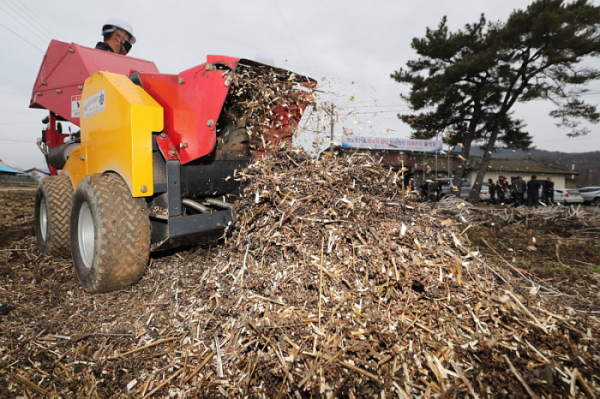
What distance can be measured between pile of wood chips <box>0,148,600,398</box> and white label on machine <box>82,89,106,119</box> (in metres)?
1.57

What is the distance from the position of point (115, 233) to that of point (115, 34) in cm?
345

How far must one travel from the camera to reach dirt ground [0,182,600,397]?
70.9 inches

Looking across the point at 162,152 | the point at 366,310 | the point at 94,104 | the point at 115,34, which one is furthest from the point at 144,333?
the point at 115,34

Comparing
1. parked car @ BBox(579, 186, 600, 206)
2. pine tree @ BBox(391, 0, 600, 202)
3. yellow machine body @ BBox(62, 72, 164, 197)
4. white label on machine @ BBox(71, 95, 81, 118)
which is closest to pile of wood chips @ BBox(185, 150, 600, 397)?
yellow machine body @ BBox(62, 72, 164, 197)

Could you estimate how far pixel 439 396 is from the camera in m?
1.64

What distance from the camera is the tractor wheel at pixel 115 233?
2654mm

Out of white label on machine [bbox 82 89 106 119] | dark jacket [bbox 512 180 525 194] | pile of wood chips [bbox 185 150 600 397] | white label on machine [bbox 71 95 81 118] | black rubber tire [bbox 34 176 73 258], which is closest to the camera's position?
pile of wood chips [bbox 185 150 600 397]

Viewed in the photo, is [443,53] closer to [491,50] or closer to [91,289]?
[491,50]

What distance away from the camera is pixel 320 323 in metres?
1.99

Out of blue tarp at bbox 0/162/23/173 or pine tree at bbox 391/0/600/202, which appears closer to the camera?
pine tree at bbox 391/0/600/202

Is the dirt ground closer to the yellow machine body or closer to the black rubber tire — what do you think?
the black rubber tire

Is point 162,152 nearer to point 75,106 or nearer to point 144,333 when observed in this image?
point 144,333

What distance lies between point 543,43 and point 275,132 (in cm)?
1874

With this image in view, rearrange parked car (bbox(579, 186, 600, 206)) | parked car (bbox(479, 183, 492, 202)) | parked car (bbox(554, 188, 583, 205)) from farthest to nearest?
parked car (bbox(579, 186, 600, 206)) < parked car (bbox(554, 188, 583, 205)) < parked car (bbox(479, 183, 492, 202))
